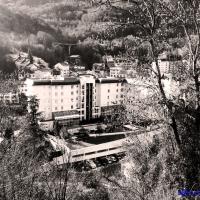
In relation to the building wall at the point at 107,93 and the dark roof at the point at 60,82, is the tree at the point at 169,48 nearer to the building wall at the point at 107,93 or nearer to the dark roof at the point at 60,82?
the dark roof at the point at 60,82

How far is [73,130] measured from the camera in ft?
72.6

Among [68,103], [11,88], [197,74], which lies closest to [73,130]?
[68,103]

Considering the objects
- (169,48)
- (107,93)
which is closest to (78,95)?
(107,93)

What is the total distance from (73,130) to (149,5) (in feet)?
62.5

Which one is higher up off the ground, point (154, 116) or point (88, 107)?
point (154, 116)

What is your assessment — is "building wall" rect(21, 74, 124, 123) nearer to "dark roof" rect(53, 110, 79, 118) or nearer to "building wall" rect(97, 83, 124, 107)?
"building wall" rect(97, 83, 124, 107)

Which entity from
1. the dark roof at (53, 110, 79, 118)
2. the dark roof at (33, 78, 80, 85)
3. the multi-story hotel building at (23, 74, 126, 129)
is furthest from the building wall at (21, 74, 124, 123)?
the dark roof at (53, 110, 79, 118)

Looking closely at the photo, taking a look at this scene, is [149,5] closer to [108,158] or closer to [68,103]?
[108,158]

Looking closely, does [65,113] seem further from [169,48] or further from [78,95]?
[169,48]

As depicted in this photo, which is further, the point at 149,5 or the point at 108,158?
the point at 108,158

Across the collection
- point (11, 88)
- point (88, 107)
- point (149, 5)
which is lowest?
point (88, 107)

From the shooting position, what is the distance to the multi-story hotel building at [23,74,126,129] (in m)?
23.4

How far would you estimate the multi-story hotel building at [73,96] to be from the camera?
23.4 m

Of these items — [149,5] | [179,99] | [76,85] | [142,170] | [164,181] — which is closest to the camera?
[149,5]
